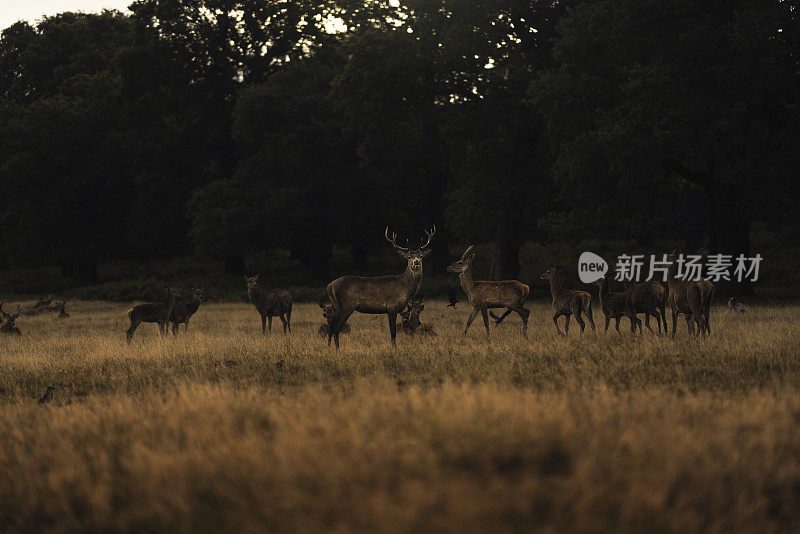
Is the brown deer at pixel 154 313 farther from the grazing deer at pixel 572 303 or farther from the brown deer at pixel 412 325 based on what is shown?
the grazing deer at pixel 572 303

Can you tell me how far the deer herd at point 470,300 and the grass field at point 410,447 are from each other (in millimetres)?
2625

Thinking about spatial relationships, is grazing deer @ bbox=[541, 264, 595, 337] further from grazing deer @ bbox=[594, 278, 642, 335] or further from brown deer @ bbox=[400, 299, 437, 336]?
brown deer @ bbox=[400, 299, 437, 336]

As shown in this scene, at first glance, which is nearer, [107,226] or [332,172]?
[332,172]

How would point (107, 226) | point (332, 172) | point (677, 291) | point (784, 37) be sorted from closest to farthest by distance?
point (677, 291)
point (784, 37)
point (332, 172)
point (107, 226)

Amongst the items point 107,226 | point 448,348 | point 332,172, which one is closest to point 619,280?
point 332,172

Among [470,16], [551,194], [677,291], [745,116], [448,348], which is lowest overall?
[448,348]

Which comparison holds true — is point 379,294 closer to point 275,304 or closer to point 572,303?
point 572,303

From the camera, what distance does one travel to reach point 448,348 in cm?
1394

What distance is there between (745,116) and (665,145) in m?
2.44

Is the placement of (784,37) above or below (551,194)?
above

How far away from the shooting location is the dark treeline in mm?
23703

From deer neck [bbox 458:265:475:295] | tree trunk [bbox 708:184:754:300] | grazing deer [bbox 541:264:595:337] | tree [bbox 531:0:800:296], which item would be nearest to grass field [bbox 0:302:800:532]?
grazing deer [bbox 541:264:595:337]

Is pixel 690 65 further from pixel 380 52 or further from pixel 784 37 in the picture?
pixel 380 52

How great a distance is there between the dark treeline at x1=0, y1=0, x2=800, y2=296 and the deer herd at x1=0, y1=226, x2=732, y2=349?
339 inches
